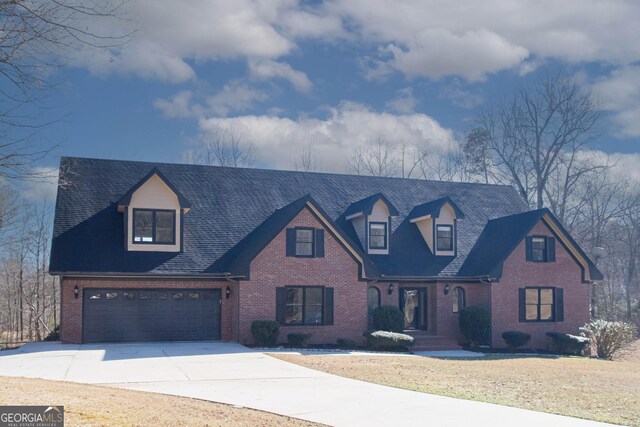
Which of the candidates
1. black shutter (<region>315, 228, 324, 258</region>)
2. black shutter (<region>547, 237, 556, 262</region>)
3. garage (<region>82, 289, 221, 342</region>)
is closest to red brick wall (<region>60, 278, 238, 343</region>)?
garage (<region>82, 289, 221, 342</region>)

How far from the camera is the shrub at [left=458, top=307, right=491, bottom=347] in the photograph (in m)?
28.6

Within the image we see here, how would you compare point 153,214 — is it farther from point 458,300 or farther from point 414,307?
point 458,300

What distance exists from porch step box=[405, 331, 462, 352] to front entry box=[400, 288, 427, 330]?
94cm

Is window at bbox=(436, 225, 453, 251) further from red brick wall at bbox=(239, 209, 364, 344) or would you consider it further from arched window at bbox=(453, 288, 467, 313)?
red brick wall at bbox=(239, 209, 364, 344)

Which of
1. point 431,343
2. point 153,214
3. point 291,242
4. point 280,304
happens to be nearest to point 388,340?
point 431,343

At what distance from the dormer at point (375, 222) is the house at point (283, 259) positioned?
55 millimetres

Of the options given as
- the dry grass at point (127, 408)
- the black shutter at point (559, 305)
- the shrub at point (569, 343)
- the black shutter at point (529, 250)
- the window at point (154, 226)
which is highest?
the window at point (154, 226)

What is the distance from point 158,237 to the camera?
27.1 m

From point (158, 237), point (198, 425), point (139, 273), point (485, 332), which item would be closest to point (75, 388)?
point (198, 425)

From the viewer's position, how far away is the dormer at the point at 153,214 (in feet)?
87.4

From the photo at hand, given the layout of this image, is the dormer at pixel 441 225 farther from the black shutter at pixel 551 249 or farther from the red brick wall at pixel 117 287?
the red brick wall at pixel 117 287

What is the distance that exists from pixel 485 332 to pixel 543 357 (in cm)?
249

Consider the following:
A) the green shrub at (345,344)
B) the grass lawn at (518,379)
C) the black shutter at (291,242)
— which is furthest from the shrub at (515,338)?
the black shutter at (291,242)

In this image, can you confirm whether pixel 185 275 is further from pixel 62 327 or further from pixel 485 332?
pixel 485 332
